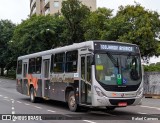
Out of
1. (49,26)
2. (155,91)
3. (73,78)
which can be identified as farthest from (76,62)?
(49,26)

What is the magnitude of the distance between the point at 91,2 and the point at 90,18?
44.7m

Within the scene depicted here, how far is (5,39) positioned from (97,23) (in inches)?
1845

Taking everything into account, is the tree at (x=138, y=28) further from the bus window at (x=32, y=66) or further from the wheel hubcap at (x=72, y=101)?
the wheel hubcap at (x=72, y=101)

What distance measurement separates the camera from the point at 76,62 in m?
17.4

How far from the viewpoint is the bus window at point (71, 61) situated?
689 inches

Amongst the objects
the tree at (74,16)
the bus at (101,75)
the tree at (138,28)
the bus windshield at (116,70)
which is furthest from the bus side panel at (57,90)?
the tree at (74,16)

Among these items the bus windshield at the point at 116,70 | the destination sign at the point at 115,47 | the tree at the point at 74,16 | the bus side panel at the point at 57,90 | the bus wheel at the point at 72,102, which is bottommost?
the bus wheel at the point at 72,102

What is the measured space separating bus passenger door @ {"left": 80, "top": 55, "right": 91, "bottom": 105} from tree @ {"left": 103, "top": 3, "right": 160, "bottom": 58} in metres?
19.9

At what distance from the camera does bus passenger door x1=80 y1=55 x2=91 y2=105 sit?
1597 cm

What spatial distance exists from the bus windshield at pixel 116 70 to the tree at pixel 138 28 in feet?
65.7

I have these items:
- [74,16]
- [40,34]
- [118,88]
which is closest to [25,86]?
[118,88]

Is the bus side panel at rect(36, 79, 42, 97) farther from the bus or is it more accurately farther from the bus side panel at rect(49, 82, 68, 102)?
the bus

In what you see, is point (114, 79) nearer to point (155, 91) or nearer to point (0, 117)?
point (0, 117)

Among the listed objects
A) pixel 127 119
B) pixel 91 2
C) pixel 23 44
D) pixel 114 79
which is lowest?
pixel 127 119
